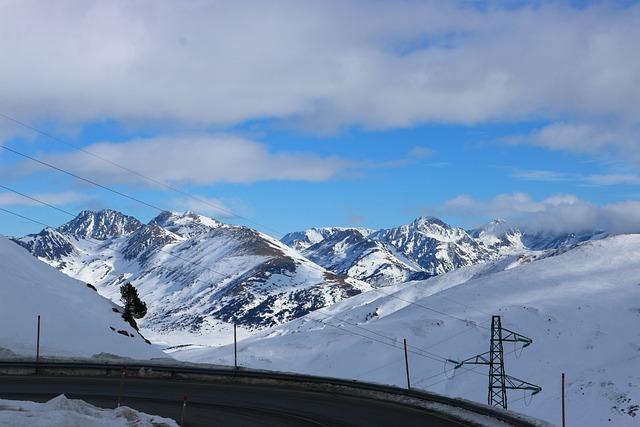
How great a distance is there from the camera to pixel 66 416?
64.4ft

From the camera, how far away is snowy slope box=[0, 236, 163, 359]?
66688 millimetres

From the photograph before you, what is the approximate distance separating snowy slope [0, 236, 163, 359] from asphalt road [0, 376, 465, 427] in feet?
78.4

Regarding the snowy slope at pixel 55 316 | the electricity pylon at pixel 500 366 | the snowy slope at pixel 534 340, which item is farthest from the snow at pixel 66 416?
the snowy slope at pixel 534 340

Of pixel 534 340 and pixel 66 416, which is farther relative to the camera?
pixel 534 340

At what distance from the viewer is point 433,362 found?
112 m

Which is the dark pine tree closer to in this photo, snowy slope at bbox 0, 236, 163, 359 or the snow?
snowy slope at bbox 0, 236, 163, 359

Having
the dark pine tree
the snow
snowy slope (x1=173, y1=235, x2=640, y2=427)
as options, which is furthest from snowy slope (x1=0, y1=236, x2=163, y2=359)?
snowy slope (x1=173, y1=235, x2=640, y2=427)

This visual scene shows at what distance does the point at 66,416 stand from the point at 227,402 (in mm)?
11880

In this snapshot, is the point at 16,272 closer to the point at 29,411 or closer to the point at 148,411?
the point at 148,411

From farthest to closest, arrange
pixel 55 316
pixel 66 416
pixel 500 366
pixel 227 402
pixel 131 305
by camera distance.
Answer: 1. pixel 131 305
2. pixel 55 316
3. pixel 500 366
4. pixel 227 402
5. pixel 66 416

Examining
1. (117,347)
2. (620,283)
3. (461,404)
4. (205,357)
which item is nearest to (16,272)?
(117,347)

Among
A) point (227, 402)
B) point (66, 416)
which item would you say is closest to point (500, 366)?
point (227, 402)

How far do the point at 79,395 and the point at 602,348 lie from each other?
291 ft

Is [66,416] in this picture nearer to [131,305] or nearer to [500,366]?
[500,366]
